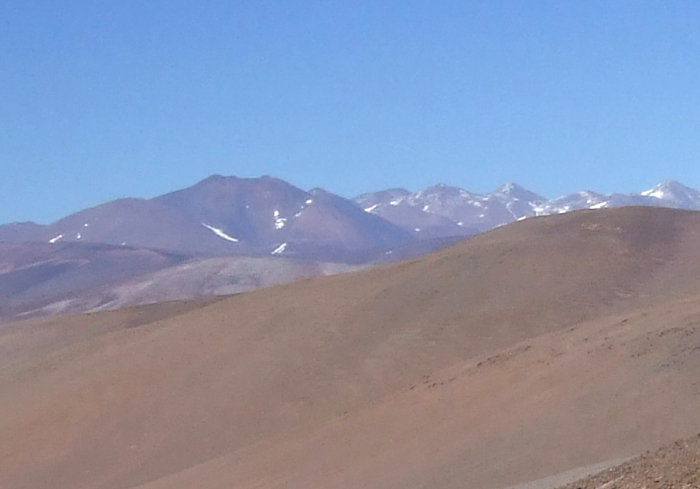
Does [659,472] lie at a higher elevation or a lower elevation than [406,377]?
lower

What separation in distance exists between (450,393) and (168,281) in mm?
88380

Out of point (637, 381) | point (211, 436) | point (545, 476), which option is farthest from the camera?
point (211, 436)

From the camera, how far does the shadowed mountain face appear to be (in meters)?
17.1

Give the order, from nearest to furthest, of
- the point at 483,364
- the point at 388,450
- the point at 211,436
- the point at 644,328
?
1. the point at 388,450
2. the point at 644,328
3. the point at 483,364
4. the point at 211,436

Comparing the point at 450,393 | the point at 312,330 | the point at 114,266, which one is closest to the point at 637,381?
the point at 450,393

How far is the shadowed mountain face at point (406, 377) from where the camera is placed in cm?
1709

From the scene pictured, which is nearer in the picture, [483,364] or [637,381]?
[637,381]

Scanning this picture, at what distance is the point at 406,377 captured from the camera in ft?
87.4

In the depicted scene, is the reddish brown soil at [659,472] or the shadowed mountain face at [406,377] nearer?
the reddish brown soil at [659,472]

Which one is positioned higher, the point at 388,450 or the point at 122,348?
the point at 122,348

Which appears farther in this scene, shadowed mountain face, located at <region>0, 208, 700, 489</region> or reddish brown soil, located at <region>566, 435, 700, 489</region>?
shadowed mountain face, located at <region>0, 208, 700, 489</region>

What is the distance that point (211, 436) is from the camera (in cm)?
2609

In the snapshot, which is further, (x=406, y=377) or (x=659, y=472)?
(x=406, y=377)

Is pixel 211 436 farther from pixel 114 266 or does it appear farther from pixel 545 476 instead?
pixel 114 266
